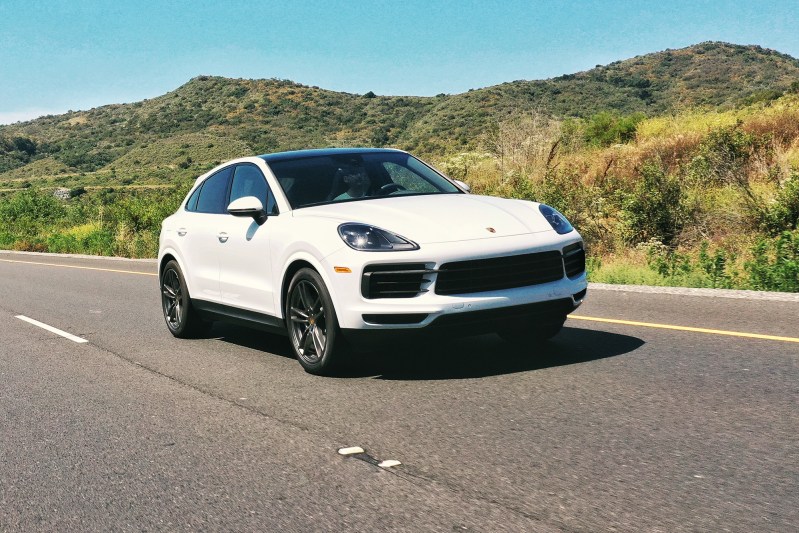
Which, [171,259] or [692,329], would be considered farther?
[171,259]

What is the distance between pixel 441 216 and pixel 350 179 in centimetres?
131

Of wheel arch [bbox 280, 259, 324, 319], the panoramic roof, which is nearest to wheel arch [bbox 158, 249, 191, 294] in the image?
the panoramic roof

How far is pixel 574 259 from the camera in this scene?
7.08 meters

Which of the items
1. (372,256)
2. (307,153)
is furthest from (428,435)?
(307,153)

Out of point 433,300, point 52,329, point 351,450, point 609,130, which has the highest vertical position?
point 609,130

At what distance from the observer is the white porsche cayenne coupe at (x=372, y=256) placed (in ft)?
20.9

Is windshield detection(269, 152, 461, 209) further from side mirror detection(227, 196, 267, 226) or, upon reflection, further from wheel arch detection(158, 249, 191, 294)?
wheel arch detection(158, 249, 191, 294)

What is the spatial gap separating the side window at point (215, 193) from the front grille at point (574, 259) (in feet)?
10.7

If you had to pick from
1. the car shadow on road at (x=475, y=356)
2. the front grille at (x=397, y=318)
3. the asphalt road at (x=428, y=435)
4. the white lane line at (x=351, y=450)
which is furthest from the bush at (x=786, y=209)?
the white lane line at (x=351, y=450)

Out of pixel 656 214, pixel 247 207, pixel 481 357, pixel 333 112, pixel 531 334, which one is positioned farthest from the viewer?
pixel 333 112

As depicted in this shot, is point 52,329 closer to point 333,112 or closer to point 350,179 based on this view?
point 350,179

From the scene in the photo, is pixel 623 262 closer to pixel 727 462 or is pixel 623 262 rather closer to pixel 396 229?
pixel 396 229

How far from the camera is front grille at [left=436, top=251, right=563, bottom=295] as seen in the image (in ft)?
20.8

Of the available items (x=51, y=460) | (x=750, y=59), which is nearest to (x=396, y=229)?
(x=51, y=460)
